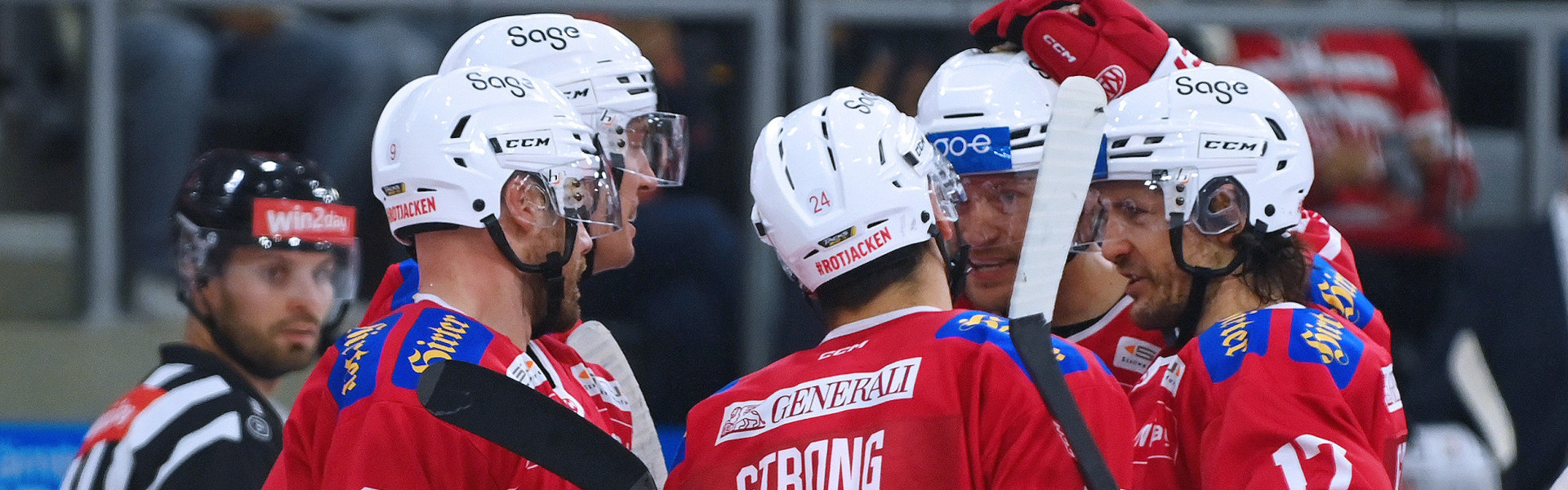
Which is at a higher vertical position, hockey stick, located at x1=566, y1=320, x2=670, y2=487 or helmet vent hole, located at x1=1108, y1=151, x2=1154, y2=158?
helmet vent hole, located at x1=1108, y1=151, x2=1154, y2=158

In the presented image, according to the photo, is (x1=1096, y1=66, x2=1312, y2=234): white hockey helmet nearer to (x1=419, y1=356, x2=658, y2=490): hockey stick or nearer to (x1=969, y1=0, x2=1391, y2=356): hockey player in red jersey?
(x1=969, y1=0, x2=1391, y2=356): hockey player in red jersey

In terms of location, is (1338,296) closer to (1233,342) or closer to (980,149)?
(1233,342)

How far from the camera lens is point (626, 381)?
3.08m

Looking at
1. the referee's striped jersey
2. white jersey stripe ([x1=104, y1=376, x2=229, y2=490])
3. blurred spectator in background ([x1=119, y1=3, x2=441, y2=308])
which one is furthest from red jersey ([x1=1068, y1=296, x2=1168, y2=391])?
blurred spectator in background ([x1=119, y1=3, x2=441, y2=308])

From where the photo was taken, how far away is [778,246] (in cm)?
262

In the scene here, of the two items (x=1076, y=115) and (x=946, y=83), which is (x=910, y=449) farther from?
(x=946, y=83)

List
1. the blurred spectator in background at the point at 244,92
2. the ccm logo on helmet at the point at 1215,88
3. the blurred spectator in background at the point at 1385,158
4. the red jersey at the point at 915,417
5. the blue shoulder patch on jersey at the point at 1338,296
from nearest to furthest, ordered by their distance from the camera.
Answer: the red jersey at the point at 915,417 → the ccm logo on helmet at the point at 1215,88 → the blue shoulder patch on jersey at the point at 1338,296 → the blurred spectator in background at the point at 244,92 → the blurred spectator in background at the point at 1385,158

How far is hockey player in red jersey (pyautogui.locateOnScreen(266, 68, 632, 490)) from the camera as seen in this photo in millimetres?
2438

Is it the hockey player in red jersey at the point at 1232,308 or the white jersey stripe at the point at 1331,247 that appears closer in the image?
the hockey player in red jersey at the point at 1232,308

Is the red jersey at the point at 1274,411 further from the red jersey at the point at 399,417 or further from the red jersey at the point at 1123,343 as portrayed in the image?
the red jersey at the point at 399,417

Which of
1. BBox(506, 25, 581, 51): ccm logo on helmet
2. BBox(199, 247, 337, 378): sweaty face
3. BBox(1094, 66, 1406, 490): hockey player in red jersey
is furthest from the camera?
BBox(199, 247, 337, 378): sweaty face

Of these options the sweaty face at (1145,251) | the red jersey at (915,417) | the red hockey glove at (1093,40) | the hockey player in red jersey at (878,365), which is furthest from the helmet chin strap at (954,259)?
the red hockey glove at (1093,40)

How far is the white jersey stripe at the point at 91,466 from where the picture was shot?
3.35 meters

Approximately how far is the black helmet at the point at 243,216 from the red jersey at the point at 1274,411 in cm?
192
